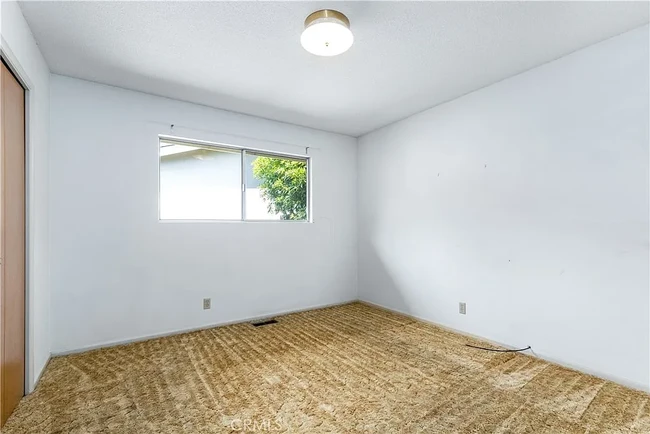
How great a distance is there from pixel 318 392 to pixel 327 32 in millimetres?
2339

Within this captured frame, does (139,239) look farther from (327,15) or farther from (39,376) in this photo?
(327,15)

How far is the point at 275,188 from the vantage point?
159 inches

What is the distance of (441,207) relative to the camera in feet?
11.3

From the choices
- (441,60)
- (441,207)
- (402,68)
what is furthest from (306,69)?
(441,207)

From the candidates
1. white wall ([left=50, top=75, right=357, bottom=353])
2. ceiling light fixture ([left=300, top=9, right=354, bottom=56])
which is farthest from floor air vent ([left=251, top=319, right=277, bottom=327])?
ceiling light fixture ([left=300, top=9, right=354, bottom=56])

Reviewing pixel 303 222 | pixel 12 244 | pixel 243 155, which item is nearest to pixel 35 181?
pixel 12 244

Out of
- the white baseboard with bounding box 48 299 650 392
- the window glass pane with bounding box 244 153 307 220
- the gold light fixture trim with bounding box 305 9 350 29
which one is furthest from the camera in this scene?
the window glass pane with bounding box 244 153 307 220

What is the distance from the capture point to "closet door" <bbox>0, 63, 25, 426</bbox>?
5.77ft

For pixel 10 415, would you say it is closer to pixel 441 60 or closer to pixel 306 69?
pixel 306 69

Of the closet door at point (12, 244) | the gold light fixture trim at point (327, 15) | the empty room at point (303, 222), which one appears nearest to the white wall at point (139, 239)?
the empty room at point (303, 222)

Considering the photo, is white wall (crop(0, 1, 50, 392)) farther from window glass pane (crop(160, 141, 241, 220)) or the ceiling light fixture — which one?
the ceiling light fixture

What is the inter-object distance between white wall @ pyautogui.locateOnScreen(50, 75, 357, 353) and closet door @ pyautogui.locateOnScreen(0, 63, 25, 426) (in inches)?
26.3

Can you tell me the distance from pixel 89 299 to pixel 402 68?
11.3 ft

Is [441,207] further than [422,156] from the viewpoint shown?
No
